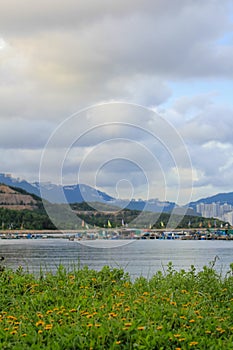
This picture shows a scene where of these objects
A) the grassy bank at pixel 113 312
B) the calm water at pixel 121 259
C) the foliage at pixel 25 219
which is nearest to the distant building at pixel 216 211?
the foliage at pixel 25 219

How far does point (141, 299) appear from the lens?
28.6 ft

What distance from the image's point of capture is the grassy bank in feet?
21.9

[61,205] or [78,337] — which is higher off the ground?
[61,205]

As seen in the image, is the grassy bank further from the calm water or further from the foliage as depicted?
the foliage

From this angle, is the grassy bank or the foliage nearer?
the grassy bank

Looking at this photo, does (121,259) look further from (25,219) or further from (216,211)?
(216,211)

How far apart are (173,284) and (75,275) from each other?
5.74ft

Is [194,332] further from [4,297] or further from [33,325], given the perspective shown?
[4,297]

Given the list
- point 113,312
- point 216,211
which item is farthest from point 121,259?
point 216,211

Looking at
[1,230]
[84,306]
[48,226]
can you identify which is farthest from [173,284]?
[1,230]

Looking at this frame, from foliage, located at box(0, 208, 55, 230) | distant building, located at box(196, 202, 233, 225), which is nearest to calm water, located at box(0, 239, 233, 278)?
foliage, located at box(0, 208, 55, 230)

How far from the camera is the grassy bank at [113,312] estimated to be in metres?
6.67

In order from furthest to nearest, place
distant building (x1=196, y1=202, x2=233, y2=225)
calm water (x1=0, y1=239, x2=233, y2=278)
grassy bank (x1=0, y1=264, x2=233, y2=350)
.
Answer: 1. distant building (x1=196, y1=202, x2=233, y2=225)
2. calm water (x1=0, y1=239, x2=233, y2=278)
3. grassy bank (x1=0, y1=264, x2=233, y2=350)

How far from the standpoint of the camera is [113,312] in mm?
7801
